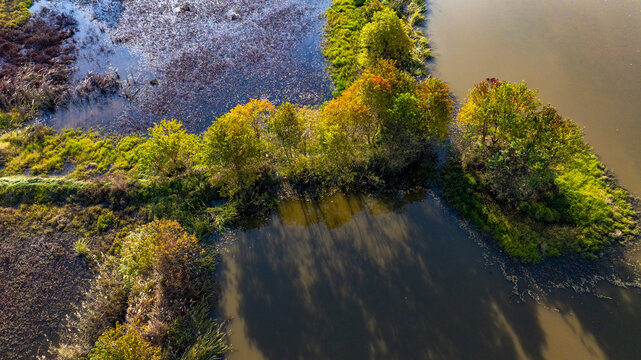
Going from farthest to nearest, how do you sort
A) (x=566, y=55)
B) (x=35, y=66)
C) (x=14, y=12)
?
(x=14, y=12), (x=35, y=66), (x=566, y=55)

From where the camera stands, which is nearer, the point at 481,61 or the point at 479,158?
the point at 479,158

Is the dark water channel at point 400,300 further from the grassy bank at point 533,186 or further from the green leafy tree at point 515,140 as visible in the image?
the green leafy tree at point 515,140

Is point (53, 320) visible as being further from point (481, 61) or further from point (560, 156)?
point (481, 61)

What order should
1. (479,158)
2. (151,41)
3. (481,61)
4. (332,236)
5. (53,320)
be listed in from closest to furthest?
(53,320) → (332,236) → (479,158) → (481,61) → (151,41)

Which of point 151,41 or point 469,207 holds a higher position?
point 151,41

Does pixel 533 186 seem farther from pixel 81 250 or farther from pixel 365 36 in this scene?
pixel 81 250

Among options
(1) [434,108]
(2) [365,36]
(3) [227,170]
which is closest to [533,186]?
(1) [434,108]

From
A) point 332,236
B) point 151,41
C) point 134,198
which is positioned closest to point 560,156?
point 332,236
